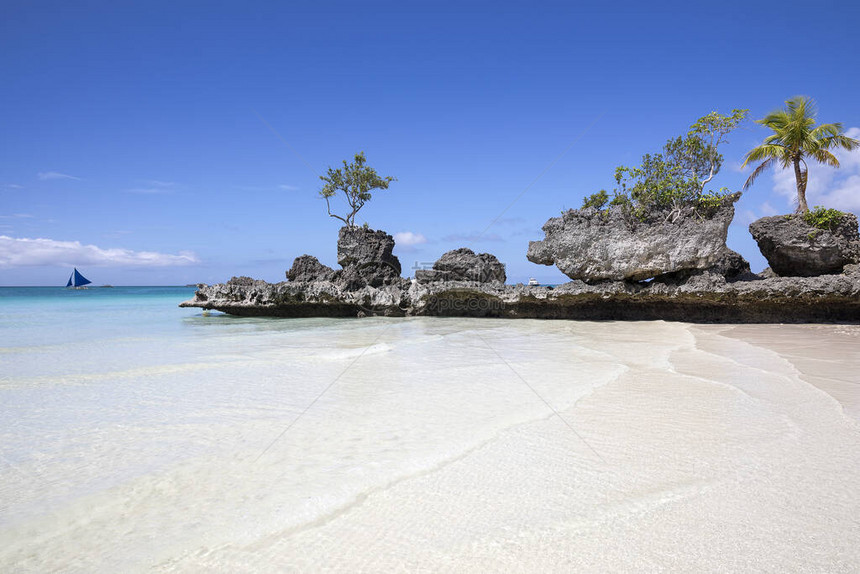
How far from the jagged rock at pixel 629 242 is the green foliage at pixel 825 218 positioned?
174cm

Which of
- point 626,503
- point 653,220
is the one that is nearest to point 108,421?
point 626,503

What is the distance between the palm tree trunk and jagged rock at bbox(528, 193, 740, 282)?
337 centimetres

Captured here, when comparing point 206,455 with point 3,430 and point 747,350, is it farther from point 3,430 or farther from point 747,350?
point 747,350

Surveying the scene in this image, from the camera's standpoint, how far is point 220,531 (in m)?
1.90

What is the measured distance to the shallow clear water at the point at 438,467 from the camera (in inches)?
68.2

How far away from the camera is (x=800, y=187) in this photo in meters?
12.6

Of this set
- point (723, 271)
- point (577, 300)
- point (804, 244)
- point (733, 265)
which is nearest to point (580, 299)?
point (577, 300)

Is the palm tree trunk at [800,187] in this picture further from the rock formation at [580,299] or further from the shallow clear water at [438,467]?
the shallow clear water at [438,467]

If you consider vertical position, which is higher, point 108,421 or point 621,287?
point 621,287

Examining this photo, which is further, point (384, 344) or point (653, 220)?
point (653, 220)

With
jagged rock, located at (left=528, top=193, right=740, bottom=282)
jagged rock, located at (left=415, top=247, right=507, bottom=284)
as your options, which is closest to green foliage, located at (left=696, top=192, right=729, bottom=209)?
jagged rock, located at (left=528, top=193, right=740, bottom=282)

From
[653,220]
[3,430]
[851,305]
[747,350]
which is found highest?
[653,220]

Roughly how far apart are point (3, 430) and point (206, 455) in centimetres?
198

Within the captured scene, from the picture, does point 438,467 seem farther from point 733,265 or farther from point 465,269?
point 733,265
